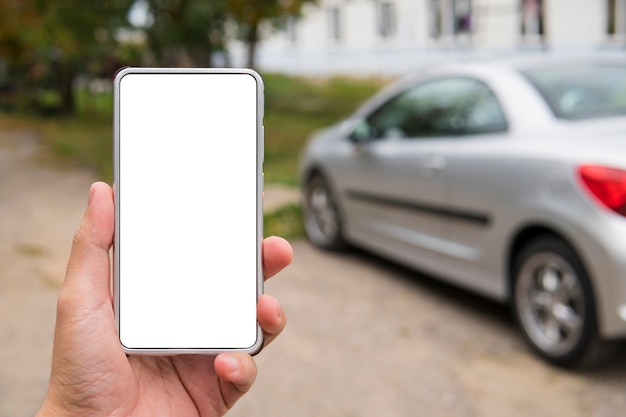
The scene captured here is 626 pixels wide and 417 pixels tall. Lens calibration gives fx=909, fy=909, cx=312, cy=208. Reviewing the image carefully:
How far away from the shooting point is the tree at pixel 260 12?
15930mm

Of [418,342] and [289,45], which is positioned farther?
[289,45]

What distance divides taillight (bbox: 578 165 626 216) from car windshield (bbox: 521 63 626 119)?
2.59 ft

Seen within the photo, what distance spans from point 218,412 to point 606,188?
3.05m

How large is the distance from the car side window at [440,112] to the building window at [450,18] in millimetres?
24325

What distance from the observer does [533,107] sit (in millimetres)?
5336

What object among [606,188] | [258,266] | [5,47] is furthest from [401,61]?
[258,266]

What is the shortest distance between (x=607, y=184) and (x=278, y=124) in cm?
1620

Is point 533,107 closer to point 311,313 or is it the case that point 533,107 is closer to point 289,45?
point 311,313

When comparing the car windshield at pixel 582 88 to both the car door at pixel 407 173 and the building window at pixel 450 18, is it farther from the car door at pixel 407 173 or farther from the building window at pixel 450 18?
the building window at pixel 450 18

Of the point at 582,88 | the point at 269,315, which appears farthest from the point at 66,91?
the point at 269,315

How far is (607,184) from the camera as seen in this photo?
4461 millimetres

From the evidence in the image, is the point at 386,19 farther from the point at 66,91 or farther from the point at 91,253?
the point at 91,253

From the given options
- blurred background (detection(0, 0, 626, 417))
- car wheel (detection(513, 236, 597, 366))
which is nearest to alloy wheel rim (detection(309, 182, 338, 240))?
blurred background (detection(0, 0, 626, 417))

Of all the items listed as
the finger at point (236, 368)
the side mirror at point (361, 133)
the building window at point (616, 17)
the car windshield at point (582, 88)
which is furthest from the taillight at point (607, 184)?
the building window at point (616, 17)
